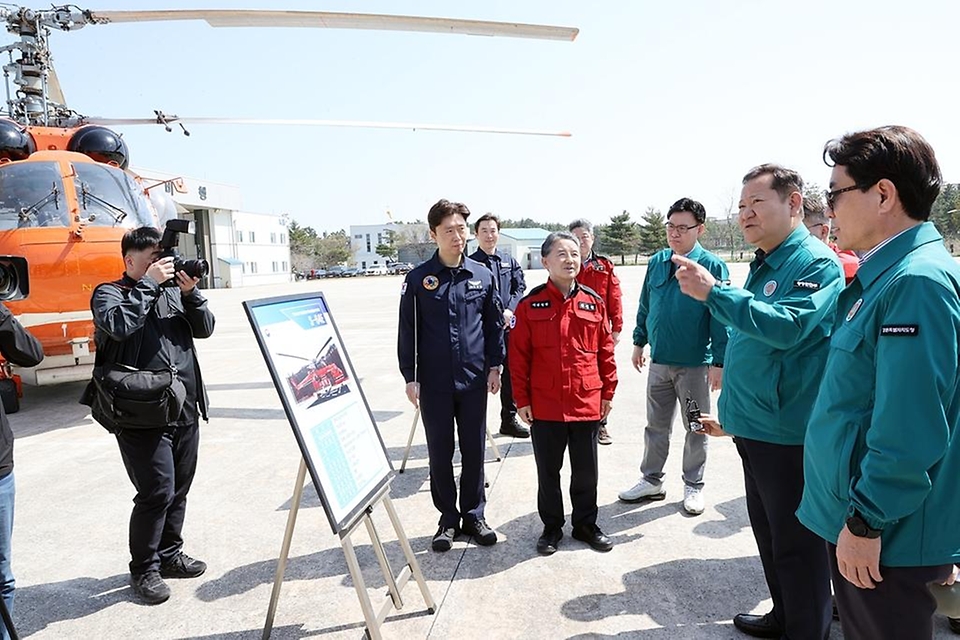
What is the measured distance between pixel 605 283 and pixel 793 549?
3.32m

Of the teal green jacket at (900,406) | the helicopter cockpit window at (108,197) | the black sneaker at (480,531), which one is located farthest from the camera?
the helicopter cockpit window at (108,197)

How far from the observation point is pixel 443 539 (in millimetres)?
3555

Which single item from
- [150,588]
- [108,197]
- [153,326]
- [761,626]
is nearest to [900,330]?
[761,626]

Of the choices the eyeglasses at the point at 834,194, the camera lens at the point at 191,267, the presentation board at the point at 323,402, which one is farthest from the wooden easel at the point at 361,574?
the eyeglasses at the point at 834,194

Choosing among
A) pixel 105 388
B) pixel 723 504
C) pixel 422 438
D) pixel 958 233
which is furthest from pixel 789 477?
pixel 958 233

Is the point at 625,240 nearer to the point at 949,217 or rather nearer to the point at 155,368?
the point at 949,217

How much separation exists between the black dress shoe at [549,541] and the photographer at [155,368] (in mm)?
1987

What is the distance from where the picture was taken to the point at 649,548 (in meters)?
3.50

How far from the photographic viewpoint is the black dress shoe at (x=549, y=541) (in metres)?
3.46

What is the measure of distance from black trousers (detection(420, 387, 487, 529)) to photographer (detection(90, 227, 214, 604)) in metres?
1.40

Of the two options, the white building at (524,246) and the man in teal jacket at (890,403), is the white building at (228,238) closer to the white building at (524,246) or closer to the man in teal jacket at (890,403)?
the white building at (524,246)

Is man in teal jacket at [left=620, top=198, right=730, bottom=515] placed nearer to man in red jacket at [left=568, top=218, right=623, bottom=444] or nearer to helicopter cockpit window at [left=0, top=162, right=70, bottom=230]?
man in red jacket at [left=568, top=218, right=623, bottom=444]

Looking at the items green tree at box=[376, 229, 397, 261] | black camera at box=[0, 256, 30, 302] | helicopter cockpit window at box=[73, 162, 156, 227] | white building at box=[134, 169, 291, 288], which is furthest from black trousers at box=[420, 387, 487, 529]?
green tree at box=[376, 229, 397, 261]

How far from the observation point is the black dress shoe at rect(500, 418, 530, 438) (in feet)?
19.5
